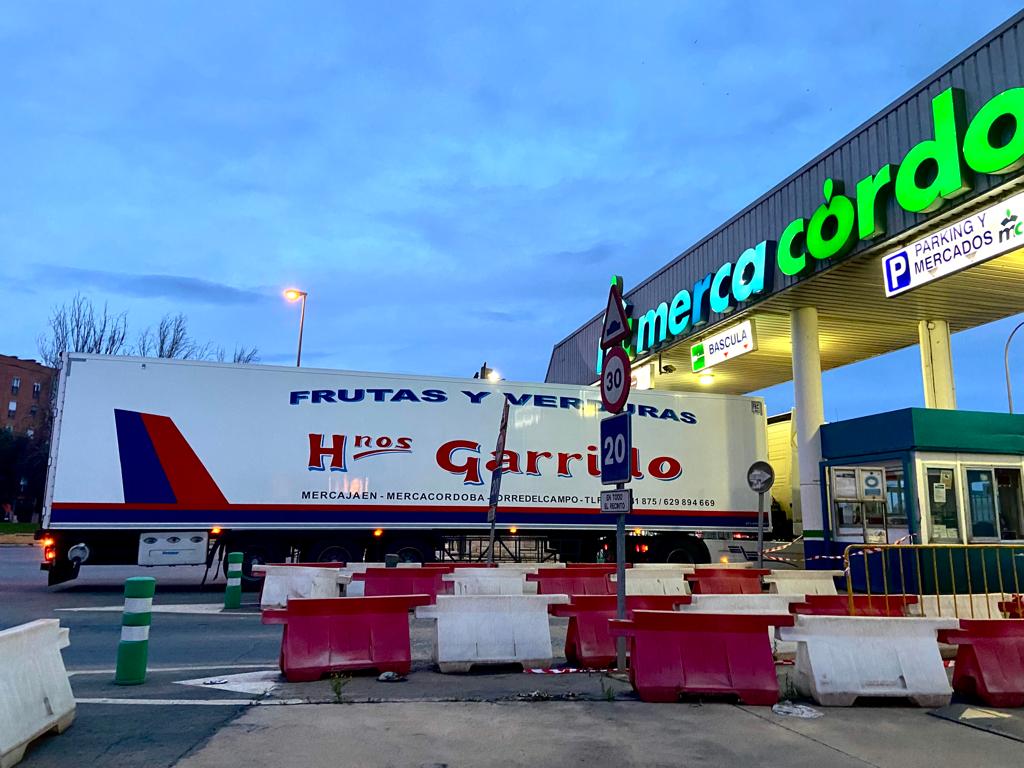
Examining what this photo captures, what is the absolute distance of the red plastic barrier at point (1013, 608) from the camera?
379 inches

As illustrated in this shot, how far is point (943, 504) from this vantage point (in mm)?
14109

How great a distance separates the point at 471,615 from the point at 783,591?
533 cm

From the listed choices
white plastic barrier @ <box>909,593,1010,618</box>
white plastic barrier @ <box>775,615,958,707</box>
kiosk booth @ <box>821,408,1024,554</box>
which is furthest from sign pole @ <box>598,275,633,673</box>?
kiosk booth @ <box>821,408,1024,554</box>

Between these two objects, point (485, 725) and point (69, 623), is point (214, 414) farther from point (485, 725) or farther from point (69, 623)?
point (485, 725)

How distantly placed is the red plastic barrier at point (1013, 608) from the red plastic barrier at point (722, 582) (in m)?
3.06

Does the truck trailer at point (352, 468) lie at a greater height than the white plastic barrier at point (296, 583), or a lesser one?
greater

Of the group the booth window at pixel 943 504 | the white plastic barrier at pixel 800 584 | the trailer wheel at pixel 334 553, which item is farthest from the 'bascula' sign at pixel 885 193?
the trailer wheel at pixel 334 553

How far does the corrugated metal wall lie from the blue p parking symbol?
428 millimetres

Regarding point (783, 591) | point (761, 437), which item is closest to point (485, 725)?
point (783, 591)

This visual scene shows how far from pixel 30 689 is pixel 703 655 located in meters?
4.91

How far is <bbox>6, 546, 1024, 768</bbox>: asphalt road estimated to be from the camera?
4.59 metres

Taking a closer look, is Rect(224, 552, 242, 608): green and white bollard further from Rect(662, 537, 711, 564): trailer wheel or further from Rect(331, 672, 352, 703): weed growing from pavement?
Rect(662, 537, 711, 564): trailer wheel

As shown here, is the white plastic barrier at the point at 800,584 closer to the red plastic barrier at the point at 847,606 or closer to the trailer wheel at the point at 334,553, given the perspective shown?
the red plastic barrier at the point at 847,606

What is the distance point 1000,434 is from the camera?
1435 centimetres
